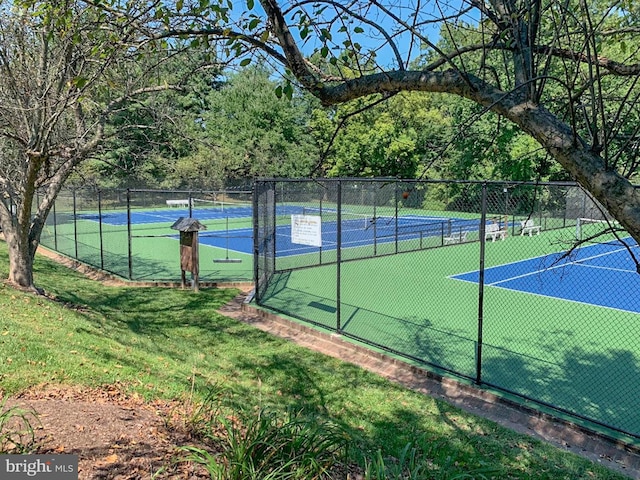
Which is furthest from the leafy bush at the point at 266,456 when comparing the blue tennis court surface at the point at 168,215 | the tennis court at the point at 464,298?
the blue tennis court surface at the point at 168,215

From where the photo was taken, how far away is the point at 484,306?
1180 centimetres

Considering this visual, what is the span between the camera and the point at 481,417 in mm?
6074

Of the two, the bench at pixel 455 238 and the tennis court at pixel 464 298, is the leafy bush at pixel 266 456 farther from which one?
the bench at pixel 455 238

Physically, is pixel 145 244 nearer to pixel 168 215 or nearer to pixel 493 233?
pixel 493 233

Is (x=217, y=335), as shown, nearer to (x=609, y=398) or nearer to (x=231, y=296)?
(x=231, y=296)

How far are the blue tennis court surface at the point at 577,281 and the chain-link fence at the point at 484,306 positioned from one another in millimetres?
38

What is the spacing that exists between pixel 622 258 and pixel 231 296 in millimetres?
16554

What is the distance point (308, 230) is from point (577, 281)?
971 centimetres

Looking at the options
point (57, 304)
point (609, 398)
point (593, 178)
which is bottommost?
point (609, 398)

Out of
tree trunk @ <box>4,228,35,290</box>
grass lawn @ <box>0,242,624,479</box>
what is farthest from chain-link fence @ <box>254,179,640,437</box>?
tree trunk @ <box>4,228,35,290</box>

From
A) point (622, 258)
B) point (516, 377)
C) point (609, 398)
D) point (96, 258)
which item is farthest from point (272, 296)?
point (622, 258)

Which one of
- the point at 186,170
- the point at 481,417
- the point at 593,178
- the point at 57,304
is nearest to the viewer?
the point at 593,178

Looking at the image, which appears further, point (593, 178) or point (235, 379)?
point (235, 379)

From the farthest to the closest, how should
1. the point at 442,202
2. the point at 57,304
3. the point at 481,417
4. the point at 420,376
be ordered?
the point at 442,202, the point at 57,304, the point at 420,376, the point at 481,417
